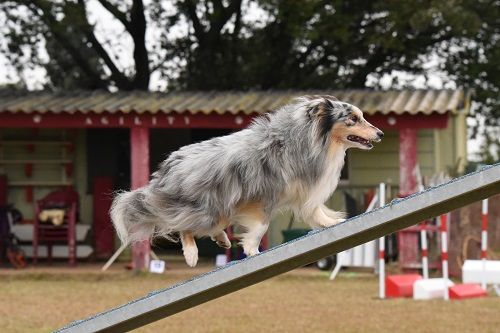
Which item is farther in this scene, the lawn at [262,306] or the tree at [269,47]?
the tree at [269,47]

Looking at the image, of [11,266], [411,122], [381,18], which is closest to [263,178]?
[411,122]

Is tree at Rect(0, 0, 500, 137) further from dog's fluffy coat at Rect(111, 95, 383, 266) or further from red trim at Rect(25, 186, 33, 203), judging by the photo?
dog's fluffy coat at Rect(111, 95, 383, 266)

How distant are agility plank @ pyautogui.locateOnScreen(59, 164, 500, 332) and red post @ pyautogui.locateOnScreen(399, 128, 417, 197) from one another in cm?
962

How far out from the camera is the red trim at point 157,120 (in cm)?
1432

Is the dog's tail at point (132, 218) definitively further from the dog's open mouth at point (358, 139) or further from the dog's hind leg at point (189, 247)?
the dog's open mouth at point (358, 139)

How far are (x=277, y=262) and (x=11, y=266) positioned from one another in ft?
40.3

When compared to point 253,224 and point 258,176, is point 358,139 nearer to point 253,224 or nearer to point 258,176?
point 258,176

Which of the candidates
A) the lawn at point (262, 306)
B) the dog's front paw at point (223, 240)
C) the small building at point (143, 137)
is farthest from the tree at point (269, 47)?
the dog's front paw at point (223, 240)

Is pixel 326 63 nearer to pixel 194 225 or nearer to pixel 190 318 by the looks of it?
pixel 190 318

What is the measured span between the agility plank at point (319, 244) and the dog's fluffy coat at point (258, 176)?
132mm

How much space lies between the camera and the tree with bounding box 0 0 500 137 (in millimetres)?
20203

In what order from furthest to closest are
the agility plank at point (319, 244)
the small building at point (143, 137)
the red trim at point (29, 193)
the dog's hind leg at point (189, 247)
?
the red trim at point (29, 193), the small building at point (143, 137), the dog's hind leg at point (189, 247), the agility plank at point (319, 244)

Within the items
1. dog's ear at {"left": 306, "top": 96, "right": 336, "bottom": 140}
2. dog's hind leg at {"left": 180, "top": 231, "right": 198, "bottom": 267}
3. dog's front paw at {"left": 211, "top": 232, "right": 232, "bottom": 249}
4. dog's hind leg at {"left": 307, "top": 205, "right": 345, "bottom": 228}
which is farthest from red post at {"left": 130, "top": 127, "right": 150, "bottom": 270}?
dog's ear at {"left": 306, "top": 96, "right": 336, "bottom": 140}

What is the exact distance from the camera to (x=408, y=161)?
14430 millimetres
